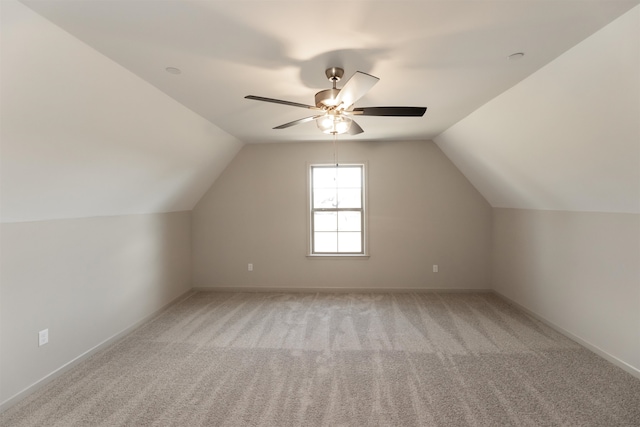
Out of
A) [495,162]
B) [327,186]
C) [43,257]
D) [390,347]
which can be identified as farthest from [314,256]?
[43,257]

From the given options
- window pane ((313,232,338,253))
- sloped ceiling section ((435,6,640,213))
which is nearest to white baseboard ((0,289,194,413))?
window pane ((313,232,338,253))

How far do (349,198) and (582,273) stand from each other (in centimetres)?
302

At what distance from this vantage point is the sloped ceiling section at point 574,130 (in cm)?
182

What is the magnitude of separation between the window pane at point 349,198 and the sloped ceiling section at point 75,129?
7.42 feet

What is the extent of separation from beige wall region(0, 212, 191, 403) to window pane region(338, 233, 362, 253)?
2.66 m

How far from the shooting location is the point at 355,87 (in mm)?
1914

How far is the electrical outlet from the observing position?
8.20 feet

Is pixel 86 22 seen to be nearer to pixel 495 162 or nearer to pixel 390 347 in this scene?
pixel 390 347

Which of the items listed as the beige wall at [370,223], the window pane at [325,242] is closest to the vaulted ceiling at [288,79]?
the beige wall at [370,223]

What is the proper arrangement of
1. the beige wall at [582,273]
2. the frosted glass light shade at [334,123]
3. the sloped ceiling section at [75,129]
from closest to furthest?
1. the sloped ceiling section at [75,129]
2. the frosted glass light shade at [334,123]
3. the beige wall at [582,273]

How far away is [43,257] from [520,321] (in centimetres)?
485

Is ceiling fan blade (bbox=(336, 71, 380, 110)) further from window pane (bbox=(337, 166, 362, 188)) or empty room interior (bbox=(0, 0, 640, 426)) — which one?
window pane (bbox=(337, 166, 362, 188))

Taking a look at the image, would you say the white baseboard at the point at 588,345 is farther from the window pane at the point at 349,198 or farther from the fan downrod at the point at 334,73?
the fan downrod at the point at 334,73

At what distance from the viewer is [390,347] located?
3.11 metres
